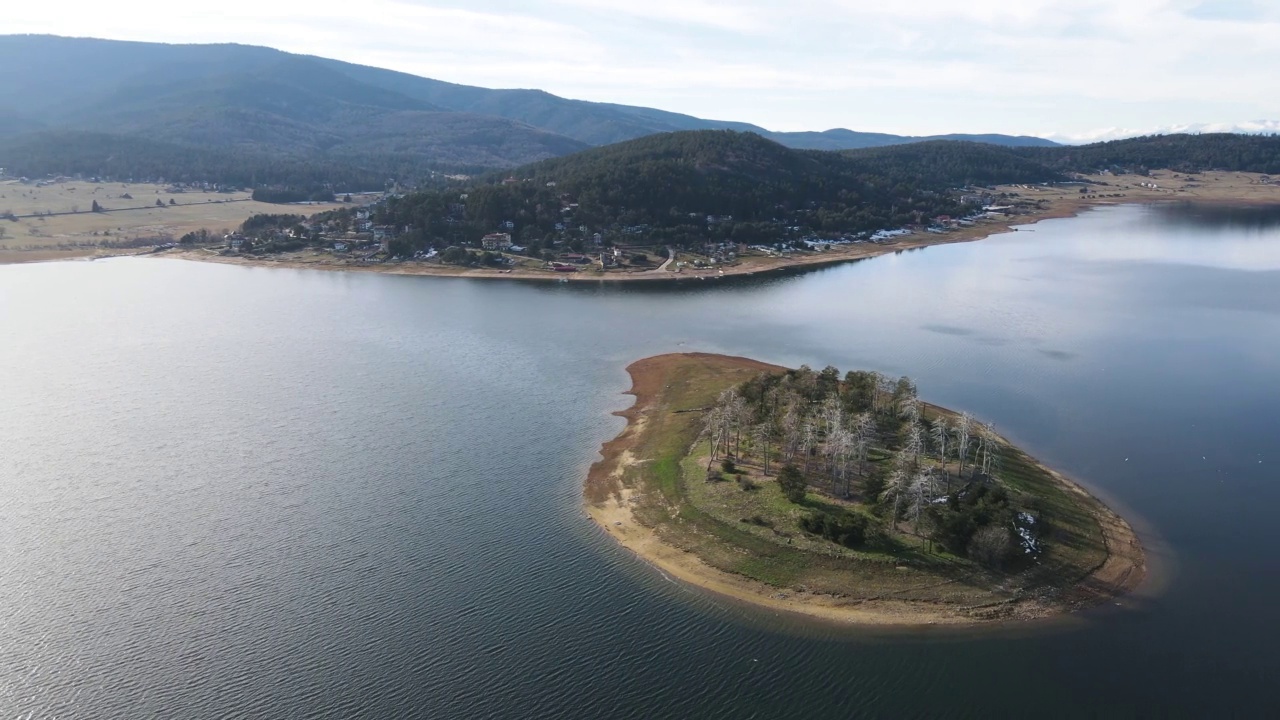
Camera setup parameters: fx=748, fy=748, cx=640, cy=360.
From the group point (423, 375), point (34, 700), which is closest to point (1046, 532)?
point (34, 700)

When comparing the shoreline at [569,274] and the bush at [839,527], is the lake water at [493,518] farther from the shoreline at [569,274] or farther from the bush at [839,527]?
the shoreline at [569,274]

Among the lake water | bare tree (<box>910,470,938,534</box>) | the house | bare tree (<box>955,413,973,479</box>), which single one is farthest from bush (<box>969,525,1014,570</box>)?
the house

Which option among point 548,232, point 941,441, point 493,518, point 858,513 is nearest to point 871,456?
point 941,441

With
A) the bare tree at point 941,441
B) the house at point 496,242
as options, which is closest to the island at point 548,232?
the house at point 496,242

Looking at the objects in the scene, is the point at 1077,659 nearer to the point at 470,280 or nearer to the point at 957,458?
the point at 957,458

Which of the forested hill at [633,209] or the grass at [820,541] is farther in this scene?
the forested hill at [633,209]

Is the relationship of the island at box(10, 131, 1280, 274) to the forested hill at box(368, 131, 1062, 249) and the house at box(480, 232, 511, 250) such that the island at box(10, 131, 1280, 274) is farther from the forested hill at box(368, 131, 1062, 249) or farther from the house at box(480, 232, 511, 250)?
the forested hill at box(368, 131, 1062, 249)
